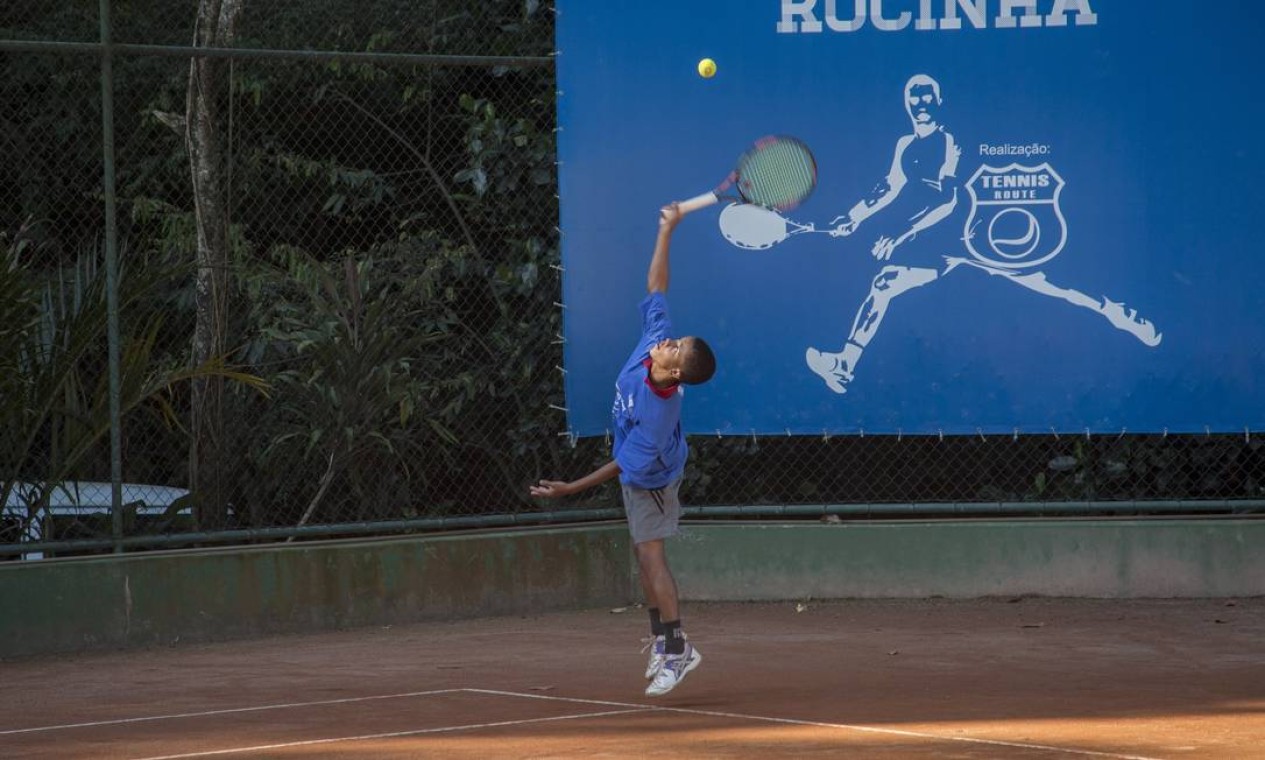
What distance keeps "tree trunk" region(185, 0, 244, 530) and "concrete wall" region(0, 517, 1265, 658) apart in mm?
468

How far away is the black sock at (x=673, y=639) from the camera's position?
299 inches

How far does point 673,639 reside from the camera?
760 cm

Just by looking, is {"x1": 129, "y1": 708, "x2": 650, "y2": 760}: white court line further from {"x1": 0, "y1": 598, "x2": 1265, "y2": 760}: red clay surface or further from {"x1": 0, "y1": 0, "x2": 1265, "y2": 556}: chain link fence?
{"x1": 0, "y1": 0, "x2": 1265, "y2": 556}: chain link fence

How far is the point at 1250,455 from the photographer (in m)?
10.9

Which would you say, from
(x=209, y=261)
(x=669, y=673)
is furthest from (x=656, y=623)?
(x=209, y=261)

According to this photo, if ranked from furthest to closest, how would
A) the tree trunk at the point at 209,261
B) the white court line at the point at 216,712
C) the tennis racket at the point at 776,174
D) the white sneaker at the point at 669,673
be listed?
the tree trunk at the point at 209,261
the tennis racket at the point at 776,174
the white sneaker at the point at 669,673
the white court line at the point at 216,712

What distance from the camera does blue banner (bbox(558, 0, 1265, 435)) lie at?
10203 mm

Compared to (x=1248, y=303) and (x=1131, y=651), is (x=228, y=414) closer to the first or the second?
(x=1131, y=651)

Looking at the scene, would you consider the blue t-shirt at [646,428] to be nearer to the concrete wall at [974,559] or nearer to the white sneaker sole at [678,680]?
the white sneaker sole at [678,680]

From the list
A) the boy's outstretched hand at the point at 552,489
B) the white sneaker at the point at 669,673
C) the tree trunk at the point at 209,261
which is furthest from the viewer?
the tree trunk at the point at 209,261

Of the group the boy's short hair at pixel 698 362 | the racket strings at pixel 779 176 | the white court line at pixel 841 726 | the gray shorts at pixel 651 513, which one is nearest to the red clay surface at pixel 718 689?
the white court line at pixel 841 726

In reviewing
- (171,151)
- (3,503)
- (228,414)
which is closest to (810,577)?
(228,414)

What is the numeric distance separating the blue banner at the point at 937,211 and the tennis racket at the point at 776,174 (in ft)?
4.58

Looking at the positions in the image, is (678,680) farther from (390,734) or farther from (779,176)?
(779,176)
